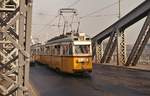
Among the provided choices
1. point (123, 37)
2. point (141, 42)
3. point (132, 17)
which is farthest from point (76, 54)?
point (123, 37)

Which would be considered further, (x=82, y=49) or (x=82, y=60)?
(x=82, y=49)

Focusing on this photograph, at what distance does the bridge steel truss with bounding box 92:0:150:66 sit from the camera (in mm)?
36344

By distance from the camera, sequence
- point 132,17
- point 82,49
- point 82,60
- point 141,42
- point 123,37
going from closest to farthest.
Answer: point 82,60 → point 82,49 → point 141,42 → point 132,17 → point 123,37

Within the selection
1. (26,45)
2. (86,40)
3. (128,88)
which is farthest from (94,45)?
(26,45)

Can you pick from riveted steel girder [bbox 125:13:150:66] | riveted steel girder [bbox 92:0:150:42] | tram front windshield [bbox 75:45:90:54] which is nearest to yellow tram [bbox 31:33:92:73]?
tram front windshield [bbox 75:45:90:54]

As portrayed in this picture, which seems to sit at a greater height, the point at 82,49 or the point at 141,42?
the point at 141,42

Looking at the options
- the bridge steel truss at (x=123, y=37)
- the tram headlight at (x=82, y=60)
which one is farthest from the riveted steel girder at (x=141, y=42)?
the tram headlight at (x=82, y=60)

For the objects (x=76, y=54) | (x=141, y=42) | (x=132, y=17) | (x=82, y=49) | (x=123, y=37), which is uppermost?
(x=132, y=17)

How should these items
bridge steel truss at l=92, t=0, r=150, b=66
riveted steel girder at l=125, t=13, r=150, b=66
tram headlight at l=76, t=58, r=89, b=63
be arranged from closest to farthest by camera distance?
tram headlight at l=76, t=58, r=89, b=63, riveted steel girder at l=125, t=13, r=150, b=66, bridge steel truss at l=92, t=0, r=150, b=66

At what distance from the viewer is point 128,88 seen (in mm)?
19000

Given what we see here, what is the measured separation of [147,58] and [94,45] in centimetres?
942

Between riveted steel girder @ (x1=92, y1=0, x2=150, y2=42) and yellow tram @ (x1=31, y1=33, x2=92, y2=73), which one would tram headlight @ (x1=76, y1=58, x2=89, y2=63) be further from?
riveted steel girder @ (x1=92, y1=0, x2=150, y2=42)

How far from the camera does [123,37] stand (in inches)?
1743

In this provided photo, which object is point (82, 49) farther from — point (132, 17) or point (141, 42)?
point (132, 17)
